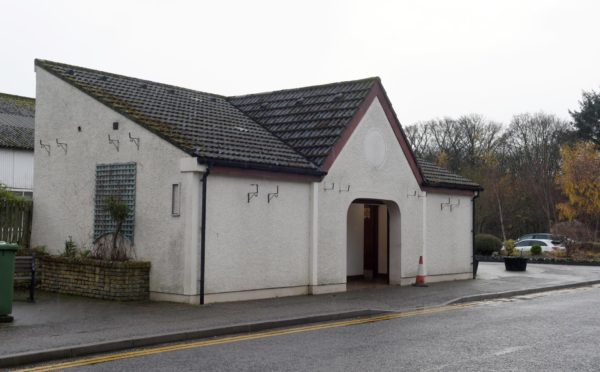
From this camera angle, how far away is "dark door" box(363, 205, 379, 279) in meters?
22.9

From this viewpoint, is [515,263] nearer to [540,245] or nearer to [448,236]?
[448,236]

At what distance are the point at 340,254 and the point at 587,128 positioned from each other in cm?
4653

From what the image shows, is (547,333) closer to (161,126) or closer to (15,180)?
(161,126)

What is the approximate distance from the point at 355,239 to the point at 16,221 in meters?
10.1

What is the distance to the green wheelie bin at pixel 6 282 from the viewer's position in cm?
1149

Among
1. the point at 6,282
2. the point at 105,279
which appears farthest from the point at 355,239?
the point at 6,282

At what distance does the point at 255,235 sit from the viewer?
52.9 feet

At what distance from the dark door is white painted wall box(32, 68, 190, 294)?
30.1ft

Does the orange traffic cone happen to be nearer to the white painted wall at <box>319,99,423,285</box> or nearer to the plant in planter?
the white painted wall at <box>319,99,423,285</box>

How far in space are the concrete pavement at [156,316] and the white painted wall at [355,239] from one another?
3.11m

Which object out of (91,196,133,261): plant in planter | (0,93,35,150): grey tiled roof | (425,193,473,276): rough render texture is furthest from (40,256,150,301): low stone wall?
(0,93,35,150): grey tiled roof

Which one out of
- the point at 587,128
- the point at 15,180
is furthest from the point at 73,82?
the point at 587,128

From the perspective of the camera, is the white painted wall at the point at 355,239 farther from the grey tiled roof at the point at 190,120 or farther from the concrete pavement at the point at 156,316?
the grey tiled roof at the point at 190,120

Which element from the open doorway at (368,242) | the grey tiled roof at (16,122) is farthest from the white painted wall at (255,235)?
the grey tiled roof at (16,122)
